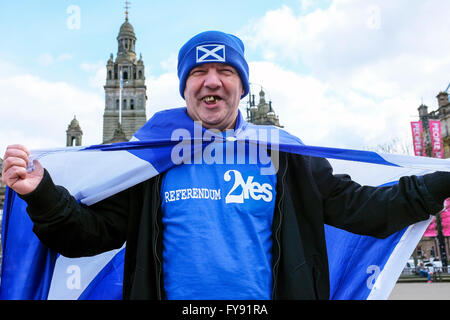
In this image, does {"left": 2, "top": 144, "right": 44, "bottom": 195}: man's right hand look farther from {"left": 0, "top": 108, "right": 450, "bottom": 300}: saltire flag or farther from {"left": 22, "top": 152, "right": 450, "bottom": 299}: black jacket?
{"left": 0, "top": 108, "right": 450, "bottom": 300}: saltire flag

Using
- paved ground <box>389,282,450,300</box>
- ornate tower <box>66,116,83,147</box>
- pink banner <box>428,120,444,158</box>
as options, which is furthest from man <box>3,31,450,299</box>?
ornate tower <box>66,116,83,147</box>

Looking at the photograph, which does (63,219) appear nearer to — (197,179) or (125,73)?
(197,179)

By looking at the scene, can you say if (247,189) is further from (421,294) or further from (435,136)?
(435,136)

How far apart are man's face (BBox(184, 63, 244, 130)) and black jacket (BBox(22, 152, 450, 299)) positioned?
51cm

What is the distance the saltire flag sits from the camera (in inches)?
110

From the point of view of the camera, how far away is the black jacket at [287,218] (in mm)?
2355

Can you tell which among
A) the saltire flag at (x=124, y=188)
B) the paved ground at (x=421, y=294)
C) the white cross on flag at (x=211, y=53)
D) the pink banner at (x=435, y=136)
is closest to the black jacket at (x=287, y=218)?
the saltire flag at (x=124, y=188)

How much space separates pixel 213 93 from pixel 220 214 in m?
0.85

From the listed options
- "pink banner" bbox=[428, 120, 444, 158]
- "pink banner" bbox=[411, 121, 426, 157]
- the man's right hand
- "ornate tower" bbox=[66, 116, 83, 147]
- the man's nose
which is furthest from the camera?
"ornate tower" bbox=[66, 116, 83, 147]

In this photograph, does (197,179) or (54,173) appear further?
(54,173)

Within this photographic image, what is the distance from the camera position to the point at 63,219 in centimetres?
235
